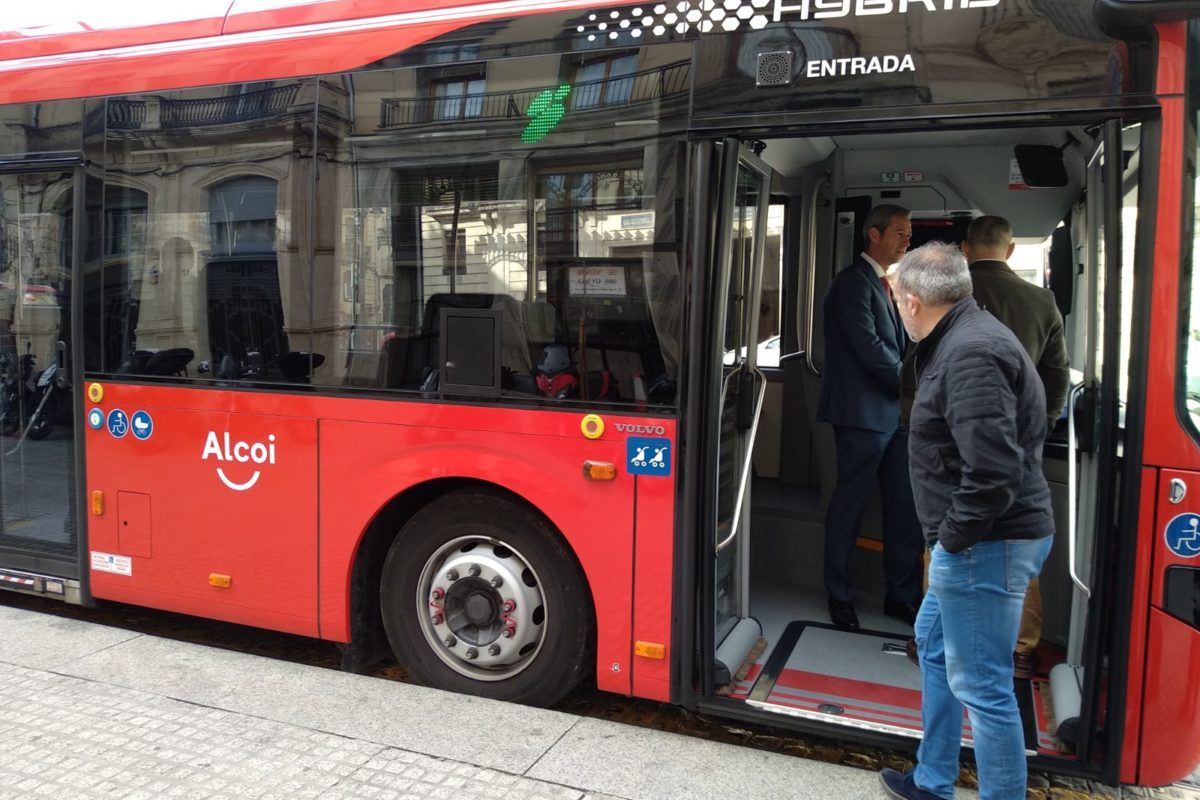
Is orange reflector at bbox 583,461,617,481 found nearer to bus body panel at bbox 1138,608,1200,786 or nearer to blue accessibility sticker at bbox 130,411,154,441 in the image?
bus body panel at bbox 1138,608,1200,786

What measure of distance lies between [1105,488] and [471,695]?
2.55m

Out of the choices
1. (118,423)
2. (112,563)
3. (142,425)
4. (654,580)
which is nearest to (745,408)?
(654,580)

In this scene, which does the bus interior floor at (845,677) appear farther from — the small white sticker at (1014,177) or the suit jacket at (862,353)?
the small white sticker at (1014,177)

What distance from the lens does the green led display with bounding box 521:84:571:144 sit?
358cm

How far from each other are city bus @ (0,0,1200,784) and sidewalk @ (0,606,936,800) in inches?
8.7

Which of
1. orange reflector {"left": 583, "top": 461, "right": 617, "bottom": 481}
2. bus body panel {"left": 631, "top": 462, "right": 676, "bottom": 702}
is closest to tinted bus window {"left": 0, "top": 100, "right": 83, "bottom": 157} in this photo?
orange reflector {"left": 583, "top": 461, "right": 617, "bottom": 481}

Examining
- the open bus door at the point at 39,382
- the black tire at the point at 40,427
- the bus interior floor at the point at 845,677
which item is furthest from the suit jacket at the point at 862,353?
the black tire at the point at 40,427

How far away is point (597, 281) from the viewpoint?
3570 millimetres

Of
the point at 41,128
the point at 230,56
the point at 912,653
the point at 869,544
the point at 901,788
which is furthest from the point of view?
the point at 869,544

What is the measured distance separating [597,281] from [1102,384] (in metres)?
1.75

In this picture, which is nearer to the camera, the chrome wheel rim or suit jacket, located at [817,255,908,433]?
the chrome wheel rim

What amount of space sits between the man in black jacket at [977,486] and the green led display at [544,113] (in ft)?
4.74

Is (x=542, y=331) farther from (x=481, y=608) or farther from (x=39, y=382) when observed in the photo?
(x=39, y=382)

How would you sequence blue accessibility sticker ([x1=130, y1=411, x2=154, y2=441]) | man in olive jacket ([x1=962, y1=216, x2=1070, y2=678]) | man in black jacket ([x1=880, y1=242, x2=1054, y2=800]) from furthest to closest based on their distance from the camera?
blue accessibility sticker ([x1=130, y1=411, x2=154, y2=441]) → man in olive jacket ([x1=962, y1=216, x2=1070, y2=678]) → man in black jacket ([x1=880, y1=242, x2=1054, y2=800])
